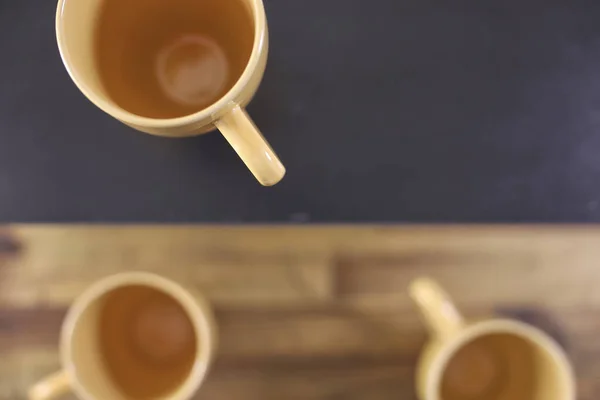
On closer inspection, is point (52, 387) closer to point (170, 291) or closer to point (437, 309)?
point (170, 291)

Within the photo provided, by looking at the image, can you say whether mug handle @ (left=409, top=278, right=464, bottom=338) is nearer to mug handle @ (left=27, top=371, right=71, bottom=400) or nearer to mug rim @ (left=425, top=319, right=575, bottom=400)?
mug rim @ (left=425, top=319, right=575, bottom=400)

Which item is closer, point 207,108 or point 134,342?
point 207,108

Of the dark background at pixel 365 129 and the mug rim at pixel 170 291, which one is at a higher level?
the dark background at pixel 365 129

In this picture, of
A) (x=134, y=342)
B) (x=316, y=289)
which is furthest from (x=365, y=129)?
(x=134, y=342)

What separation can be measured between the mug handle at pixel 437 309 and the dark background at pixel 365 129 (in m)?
0.06

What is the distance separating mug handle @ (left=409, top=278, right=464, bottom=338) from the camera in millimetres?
480

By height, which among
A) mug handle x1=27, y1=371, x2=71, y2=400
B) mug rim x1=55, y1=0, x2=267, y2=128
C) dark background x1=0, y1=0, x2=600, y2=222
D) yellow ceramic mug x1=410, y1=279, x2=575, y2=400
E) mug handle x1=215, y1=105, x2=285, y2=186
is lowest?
mug handle x1=27, y1=371, x2=71, y2=400

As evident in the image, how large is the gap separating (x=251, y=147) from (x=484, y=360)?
1.07 feet

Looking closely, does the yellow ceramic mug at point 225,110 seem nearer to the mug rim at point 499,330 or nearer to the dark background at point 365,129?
the dark background at point 365,129

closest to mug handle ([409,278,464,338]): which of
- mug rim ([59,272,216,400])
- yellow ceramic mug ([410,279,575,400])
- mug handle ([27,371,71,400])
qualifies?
yellow ceramic mug ([410,279,575,400])

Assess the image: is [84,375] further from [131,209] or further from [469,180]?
[469,180]

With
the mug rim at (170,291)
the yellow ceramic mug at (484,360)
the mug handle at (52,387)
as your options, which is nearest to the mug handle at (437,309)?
the yellow ceramic mug at (484,360)

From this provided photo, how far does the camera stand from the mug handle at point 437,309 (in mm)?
480

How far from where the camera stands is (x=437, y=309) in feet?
1.59
